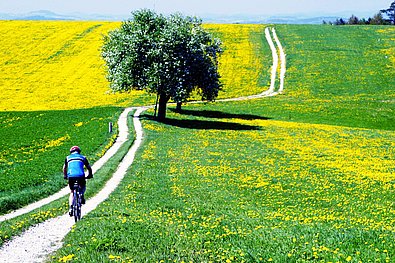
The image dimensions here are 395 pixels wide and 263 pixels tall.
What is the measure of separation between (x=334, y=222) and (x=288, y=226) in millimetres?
2705

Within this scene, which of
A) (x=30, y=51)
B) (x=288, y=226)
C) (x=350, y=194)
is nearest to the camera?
(x=288, y=226)

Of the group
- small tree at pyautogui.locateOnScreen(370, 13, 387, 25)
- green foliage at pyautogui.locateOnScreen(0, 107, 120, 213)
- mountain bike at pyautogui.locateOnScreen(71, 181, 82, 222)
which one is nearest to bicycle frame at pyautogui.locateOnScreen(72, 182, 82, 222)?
mountain bike at pyautogui.locateOnScreen(71, 181, 82, 222)

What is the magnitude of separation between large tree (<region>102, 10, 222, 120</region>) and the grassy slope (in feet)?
13.5

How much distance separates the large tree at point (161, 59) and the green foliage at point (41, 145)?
5.78m

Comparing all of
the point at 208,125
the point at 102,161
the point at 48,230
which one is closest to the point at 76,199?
the point at 48,230

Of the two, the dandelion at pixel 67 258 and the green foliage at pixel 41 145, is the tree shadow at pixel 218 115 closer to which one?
the green foliage at pixel 41 145

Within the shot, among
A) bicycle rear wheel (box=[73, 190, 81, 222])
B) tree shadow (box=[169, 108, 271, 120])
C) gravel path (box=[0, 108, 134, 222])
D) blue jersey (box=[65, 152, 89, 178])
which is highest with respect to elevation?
blue jersey (box=[65, 152, 89, 178])

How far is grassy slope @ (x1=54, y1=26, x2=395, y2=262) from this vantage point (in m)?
13.4

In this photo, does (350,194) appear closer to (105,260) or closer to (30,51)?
(105,260)

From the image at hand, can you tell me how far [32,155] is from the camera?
1505 inches

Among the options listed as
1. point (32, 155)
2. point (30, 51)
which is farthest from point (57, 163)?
point (30, 51)

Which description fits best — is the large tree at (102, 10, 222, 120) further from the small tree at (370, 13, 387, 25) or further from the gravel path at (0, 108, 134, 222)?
the small tree at (370, 13, 387, 25)

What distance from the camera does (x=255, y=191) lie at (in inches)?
1038

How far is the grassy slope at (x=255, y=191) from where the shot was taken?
44.0 feet
